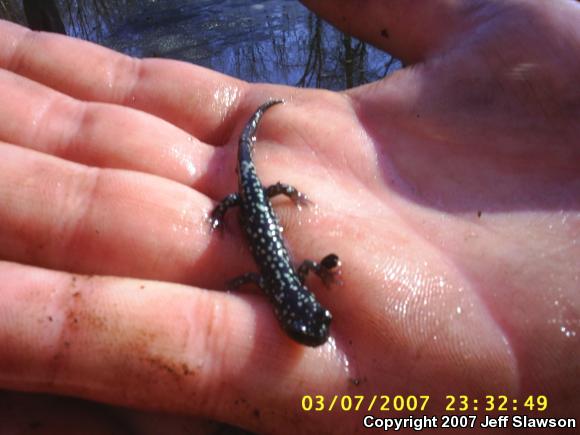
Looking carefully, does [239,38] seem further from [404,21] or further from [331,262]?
[331,262]

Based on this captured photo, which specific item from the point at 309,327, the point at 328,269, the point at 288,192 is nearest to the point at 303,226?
the point at 288,192

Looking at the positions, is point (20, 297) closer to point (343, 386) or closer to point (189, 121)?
point (343, 386)

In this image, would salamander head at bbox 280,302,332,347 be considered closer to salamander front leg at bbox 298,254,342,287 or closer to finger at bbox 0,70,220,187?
salamander front leg at bbox 298,254,342,287

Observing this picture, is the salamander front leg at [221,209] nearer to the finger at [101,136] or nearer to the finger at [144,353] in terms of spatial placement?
the finger at [101,136]

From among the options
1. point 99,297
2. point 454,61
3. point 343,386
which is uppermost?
point 454,61

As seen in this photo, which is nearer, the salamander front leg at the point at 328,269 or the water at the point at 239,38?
the salamander front leg at the point at 328,269

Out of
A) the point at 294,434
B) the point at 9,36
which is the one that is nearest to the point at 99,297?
the point at 294,434

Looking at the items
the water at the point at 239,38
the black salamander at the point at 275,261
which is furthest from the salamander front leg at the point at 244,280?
the water at the point at 239,38
